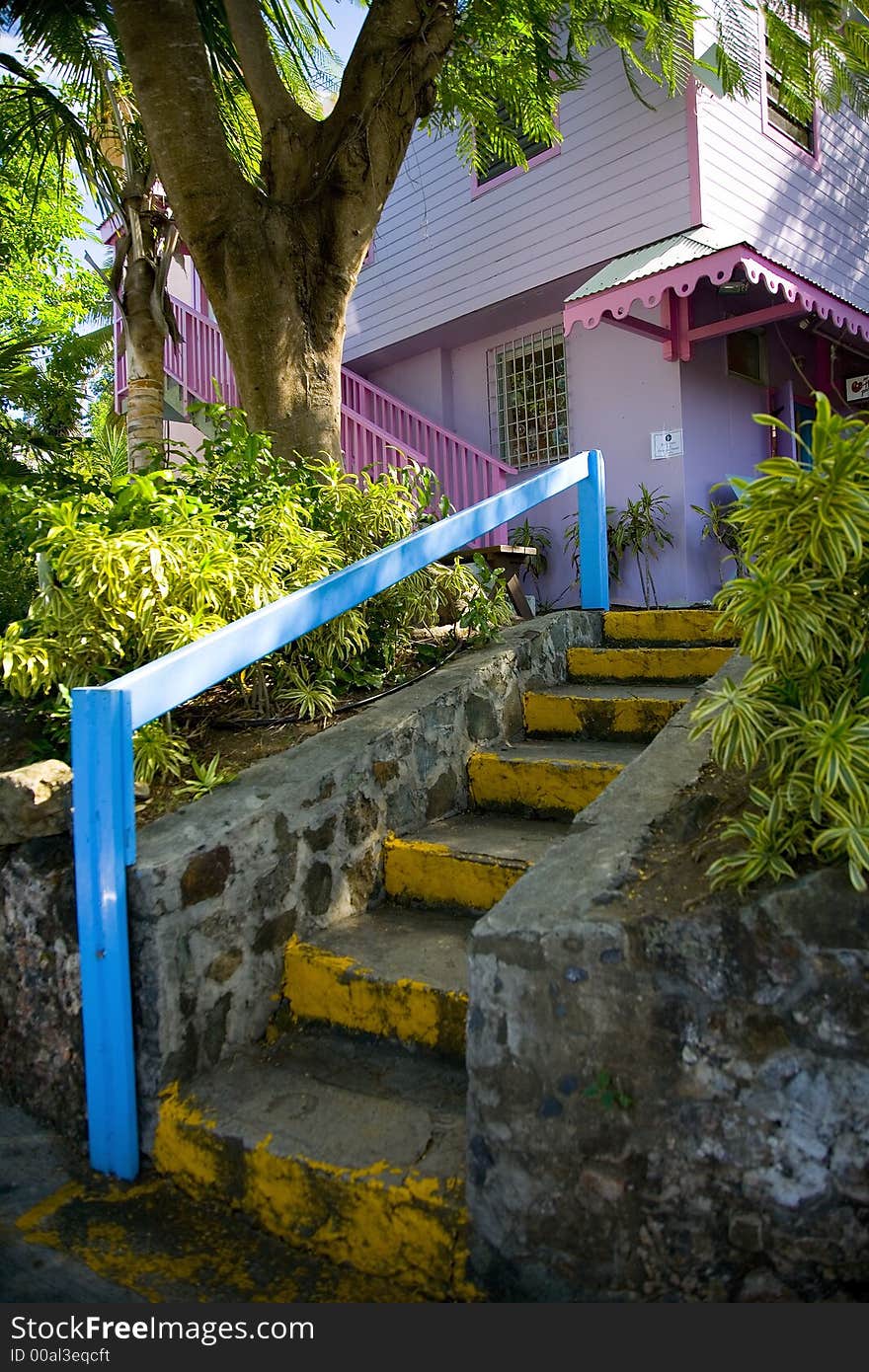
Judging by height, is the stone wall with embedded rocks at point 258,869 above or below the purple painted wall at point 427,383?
below

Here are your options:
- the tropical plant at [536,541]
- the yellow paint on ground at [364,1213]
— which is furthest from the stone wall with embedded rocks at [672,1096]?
the tropical plant at [536,541]

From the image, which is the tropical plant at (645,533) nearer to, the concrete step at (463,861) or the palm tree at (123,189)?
the palm tree at (123,189)

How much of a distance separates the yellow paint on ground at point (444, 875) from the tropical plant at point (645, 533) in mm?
4986

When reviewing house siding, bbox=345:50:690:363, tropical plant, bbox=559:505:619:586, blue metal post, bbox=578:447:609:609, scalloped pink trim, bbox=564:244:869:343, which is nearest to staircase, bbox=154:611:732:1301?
blue metal post, bbox=578:447:609:609

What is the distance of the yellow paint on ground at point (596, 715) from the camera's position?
3.46 meters

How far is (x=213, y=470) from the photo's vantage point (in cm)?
368

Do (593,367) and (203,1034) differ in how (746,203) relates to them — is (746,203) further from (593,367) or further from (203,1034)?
(203,1034)

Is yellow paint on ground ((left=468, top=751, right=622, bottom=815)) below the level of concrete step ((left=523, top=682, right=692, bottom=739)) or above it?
below

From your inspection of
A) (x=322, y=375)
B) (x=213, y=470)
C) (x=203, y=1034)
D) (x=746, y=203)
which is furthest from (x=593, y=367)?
(x=203, y=1034)

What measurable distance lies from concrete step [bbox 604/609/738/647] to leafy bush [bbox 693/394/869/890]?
7.14ft

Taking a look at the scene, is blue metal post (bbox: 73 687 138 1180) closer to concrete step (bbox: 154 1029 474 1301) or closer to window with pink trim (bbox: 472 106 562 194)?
concrete step (bbox: 154 1029 474 1301)

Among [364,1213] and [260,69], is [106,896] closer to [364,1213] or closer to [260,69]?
[364,1213]

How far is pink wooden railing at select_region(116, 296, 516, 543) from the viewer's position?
780 centimetres

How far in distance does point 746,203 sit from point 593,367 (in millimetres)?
1700
